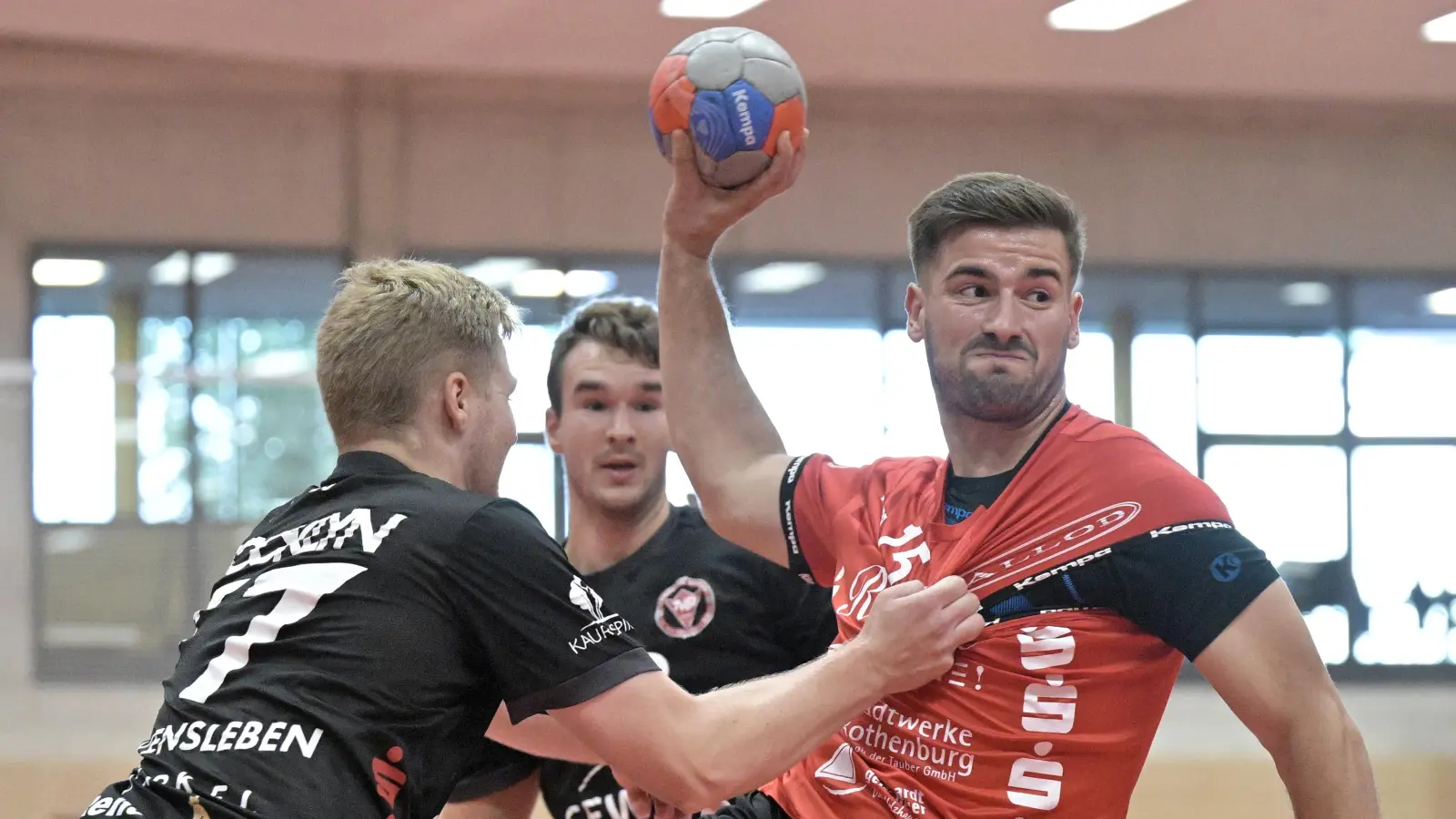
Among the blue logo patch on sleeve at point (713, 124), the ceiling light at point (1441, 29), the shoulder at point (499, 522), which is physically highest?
the ceiling light at point (1441, 29)

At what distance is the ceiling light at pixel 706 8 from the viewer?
806cm

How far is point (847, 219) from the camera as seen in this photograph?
9.91 m

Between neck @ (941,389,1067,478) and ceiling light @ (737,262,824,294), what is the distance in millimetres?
6896

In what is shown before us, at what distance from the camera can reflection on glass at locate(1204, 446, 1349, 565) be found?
9.74 meters

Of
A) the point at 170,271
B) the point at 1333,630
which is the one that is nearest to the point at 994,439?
the point at 170,271

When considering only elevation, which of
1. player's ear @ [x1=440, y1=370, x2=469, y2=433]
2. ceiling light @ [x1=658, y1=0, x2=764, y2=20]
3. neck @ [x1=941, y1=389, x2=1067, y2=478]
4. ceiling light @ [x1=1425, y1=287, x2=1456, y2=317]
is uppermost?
ceiling light @ [x1=658, y1=0, x2=764, y2=20]

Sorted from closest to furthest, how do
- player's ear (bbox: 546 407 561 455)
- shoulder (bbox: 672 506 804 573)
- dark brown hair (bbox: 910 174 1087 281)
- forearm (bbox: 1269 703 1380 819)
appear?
forearm (bbox: 1269 703 1380 819)
dark brown hair (bbox: 910 174 1087 281)
shoulder (bbox: 672 506 804 573)
player's ear (bbox: 546 407 561 455)

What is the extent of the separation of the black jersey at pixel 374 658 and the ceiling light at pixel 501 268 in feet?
23.6

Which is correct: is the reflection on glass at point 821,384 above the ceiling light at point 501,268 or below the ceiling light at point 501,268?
below

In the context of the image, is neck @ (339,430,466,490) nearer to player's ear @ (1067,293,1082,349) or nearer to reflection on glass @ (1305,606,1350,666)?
player's ear @ (1067,293,1082,349)

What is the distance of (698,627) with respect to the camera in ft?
12.6

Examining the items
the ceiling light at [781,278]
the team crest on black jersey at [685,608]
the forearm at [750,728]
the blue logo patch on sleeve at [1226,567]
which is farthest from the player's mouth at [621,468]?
the ceiling light at [781,278]

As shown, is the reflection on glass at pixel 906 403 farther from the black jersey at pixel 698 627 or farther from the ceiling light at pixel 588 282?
the black jersey at pixel 698 627

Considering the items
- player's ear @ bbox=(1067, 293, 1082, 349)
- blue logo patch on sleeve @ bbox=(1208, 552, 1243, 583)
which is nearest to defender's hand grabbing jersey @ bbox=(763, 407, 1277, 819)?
blue logo patch on sleeve @ bbox=(1208, 552, 1243, 583)
